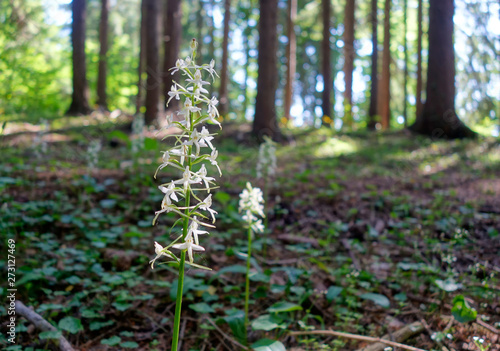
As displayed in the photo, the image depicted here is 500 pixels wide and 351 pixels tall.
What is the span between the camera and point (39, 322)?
7.34 feet

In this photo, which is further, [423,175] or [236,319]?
Answer: [423,175]

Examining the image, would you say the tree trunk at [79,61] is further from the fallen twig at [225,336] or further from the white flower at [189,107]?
the white flower at [189,107]

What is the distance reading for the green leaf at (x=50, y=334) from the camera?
2.08 m

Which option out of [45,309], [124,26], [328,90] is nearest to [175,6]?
[328,90]

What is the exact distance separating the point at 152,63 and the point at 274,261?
8.99 metres

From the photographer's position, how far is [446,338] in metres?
2.37

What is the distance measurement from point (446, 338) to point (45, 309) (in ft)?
8.58

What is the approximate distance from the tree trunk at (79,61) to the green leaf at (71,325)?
11.9m

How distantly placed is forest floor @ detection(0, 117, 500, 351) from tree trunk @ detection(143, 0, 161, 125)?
458 cm

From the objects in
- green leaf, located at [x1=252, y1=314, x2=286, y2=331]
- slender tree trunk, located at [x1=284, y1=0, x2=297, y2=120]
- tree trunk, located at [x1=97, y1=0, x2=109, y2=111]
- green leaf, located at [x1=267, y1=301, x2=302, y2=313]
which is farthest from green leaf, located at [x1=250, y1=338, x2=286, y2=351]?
tree trunk, located at [x1=97, y1=0, x2=109, y2=111]

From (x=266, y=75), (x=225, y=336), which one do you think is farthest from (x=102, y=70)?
(x=225, y=336)

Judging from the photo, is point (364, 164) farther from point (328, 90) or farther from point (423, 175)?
point (328, 90)

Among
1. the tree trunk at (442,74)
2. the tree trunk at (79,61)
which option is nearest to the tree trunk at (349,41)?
the tree trunk at (442,74)

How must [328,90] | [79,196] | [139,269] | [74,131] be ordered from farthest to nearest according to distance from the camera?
1. [328,90]
2. [74,131]
3. [79,196]
4. [139,269]
